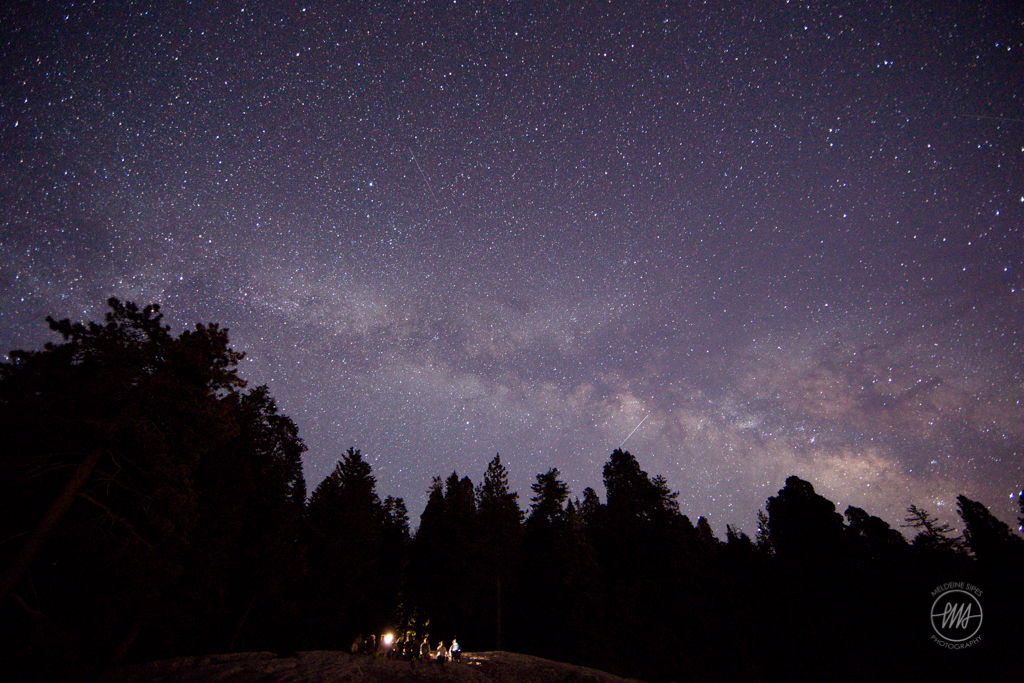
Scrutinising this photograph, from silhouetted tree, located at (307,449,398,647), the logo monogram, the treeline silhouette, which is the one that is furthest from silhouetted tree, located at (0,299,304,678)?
the logo monogram

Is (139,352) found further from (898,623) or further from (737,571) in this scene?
(898,623)

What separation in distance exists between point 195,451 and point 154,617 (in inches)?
453

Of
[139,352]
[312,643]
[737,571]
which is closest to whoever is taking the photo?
[139,352]

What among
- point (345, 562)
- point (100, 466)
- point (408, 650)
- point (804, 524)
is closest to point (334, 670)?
point (408, 650)

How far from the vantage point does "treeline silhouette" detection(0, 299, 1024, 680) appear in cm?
1100

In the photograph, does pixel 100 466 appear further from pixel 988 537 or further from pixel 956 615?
pixel 988 537

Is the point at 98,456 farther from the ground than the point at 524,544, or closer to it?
closer to it

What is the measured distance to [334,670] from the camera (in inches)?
603

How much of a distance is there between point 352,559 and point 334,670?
16.9 meters

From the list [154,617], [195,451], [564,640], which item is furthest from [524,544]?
[195,451]

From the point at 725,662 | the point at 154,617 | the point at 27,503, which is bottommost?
the point at 725,662

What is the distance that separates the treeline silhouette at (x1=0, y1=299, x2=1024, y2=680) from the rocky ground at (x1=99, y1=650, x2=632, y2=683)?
97.1 inches

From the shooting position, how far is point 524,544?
38.5 metres

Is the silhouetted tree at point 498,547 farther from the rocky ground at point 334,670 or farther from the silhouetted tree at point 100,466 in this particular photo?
the silhouetted tree at point 100,466
